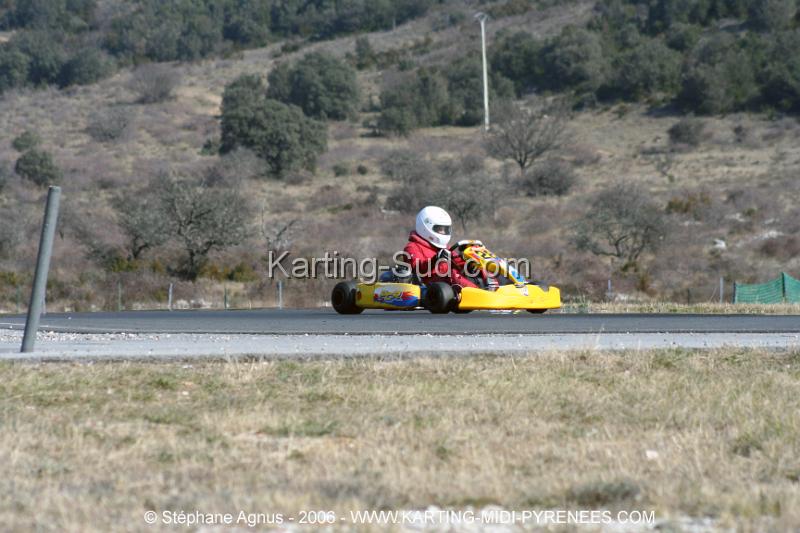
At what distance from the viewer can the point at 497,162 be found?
74125mm

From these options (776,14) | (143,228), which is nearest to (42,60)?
(776,14)

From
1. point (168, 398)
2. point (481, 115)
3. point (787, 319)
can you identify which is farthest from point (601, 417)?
point (481, 115)

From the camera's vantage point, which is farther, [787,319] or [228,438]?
[787,319]

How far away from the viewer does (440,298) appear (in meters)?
21.9

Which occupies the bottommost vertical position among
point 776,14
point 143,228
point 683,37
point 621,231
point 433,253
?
point 433,253

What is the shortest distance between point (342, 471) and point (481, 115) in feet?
262

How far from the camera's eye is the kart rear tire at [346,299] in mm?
23469

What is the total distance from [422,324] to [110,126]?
7042cm

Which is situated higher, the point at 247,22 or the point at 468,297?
the point at 247,22

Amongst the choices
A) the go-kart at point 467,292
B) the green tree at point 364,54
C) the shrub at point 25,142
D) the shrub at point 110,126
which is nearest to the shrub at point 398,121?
the shrub at point 110,126

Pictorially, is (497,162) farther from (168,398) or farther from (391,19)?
(168,398)

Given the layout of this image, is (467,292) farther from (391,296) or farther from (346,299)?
(346,299)

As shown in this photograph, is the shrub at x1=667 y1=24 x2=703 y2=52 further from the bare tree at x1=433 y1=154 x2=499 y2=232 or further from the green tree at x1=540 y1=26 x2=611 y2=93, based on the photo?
the bare tree at x1=433 y1=154 x2=499 y2=232

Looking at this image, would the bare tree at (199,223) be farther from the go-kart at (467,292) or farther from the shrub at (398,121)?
the shrub at (398,121)
